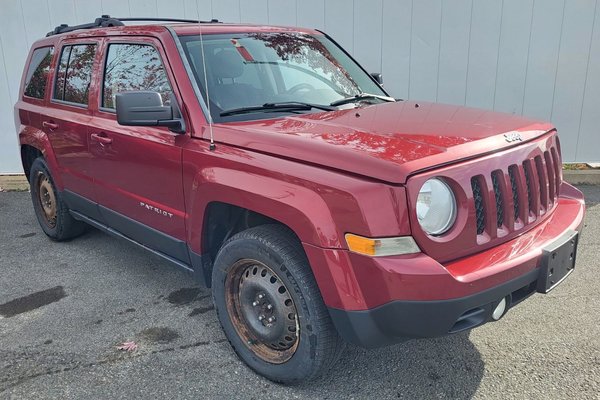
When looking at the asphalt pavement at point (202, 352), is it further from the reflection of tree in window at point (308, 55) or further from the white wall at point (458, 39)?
the white wall at point (458, 39)

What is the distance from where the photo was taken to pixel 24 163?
5.16 metres

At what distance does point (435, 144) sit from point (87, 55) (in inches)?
114

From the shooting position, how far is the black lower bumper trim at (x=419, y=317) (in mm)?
2102

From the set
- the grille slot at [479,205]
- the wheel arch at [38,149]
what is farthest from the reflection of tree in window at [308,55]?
the wheel arch at [38,149]

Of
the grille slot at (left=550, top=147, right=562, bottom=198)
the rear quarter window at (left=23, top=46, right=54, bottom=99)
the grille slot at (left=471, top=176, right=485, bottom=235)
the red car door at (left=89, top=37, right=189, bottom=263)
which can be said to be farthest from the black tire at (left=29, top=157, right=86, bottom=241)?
the grille slot at (left=550, top=147, right=562, bottom=198)

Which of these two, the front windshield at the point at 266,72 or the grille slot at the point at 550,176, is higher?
the front windshield at the point at 266,72

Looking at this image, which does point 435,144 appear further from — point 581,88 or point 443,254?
point 581,88

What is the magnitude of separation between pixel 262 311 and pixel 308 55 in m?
1.83

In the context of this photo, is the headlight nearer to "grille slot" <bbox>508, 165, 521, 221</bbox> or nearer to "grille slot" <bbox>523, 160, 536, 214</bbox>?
"grille slot" <bbox>508, 165, 521, 221</bbox>

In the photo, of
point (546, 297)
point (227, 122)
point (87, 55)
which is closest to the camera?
point (227, 122)

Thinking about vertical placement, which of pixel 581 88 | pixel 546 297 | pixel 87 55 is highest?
pixel 87 55

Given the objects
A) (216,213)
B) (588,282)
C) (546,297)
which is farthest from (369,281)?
(588,282)

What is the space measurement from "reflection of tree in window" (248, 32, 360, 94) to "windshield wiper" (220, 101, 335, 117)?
42 centimetres

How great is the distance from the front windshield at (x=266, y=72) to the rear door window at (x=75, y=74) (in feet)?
3.80
